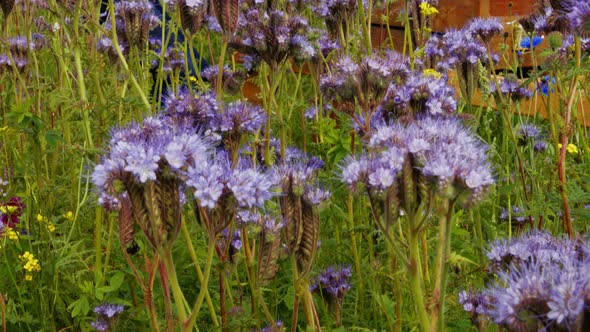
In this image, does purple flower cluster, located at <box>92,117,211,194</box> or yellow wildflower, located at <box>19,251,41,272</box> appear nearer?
purple flower cluster, located at <box>92,117,211,194</box>

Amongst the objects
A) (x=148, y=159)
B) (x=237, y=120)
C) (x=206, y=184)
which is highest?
(x=148, y=159)

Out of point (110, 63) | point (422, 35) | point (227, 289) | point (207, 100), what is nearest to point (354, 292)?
point (227, 289)

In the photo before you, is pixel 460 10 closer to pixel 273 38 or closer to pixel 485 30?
pixel 485 30

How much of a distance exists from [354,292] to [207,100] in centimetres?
125

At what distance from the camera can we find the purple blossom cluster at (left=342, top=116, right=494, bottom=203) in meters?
1.87

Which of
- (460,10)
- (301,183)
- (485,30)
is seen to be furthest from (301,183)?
(460,10)

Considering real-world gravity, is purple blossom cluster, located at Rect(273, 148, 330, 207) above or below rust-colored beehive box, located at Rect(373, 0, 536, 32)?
above

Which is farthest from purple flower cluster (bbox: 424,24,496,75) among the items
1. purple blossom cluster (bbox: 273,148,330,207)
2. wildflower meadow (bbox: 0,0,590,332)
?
purple blossom cluster (bbox: 273,148,330,207)

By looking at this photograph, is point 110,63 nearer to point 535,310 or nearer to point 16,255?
point 16,255

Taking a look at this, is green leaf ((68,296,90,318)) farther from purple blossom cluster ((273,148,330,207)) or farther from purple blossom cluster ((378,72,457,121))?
purple blossom cluster ((378,72,457,121))

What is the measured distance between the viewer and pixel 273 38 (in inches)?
129

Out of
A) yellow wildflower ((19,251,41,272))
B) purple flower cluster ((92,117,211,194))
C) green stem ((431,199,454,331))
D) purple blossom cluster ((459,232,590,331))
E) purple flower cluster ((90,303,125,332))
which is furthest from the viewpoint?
yellow wildflower ((19,251,41,272))

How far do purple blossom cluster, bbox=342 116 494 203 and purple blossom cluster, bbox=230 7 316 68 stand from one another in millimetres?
1248

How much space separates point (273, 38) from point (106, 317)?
1.37 metres
